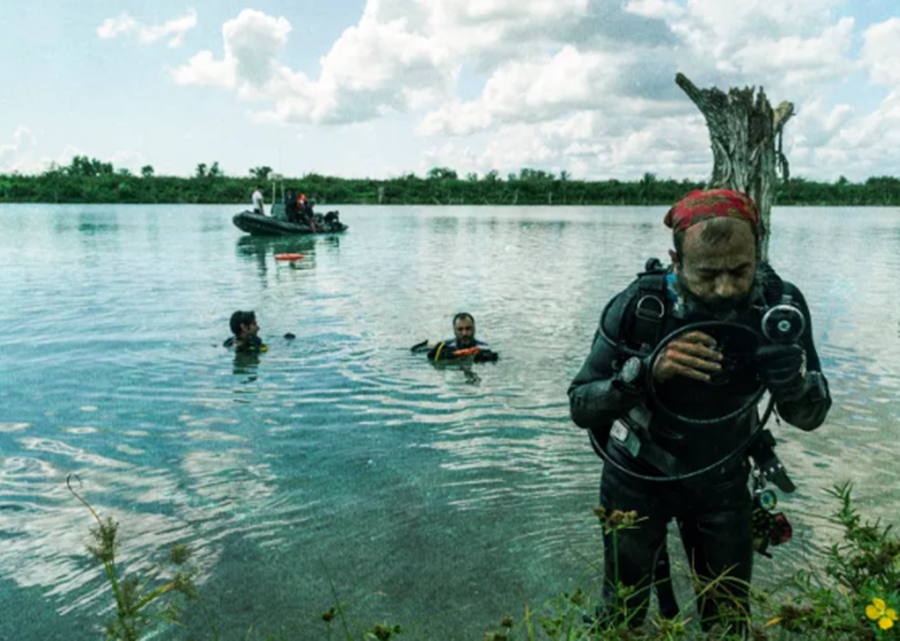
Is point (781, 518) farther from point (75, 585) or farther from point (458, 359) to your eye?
point (458, 359)

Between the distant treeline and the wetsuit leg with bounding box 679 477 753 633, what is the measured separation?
85.9 metres

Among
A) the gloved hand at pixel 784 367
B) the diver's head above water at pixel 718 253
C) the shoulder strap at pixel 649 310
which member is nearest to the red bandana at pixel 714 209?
the diver's head above water at pixel 718 253

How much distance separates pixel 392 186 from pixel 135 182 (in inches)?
1331

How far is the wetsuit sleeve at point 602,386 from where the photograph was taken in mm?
2363

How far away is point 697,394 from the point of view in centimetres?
245

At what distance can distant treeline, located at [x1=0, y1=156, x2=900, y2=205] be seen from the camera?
290ft

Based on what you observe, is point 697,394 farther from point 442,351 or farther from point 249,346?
point 249,346

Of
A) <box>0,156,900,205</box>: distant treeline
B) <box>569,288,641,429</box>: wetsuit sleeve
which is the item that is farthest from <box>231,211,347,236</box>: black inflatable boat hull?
<box>0,156,900,205</box>: distant treeline

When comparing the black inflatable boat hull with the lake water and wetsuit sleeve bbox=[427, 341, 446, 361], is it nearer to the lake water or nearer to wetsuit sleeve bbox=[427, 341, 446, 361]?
the lake water

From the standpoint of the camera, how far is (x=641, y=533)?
2.59 meters

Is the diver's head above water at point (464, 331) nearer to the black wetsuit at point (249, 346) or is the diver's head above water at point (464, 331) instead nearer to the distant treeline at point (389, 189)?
the black wetsuit at point (249, 346)

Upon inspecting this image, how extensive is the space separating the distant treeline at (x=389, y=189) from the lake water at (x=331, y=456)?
252 feet

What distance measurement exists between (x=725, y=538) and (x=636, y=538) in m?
0.31

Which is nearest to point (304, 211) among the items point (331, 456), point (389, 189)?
point (331, 456)
